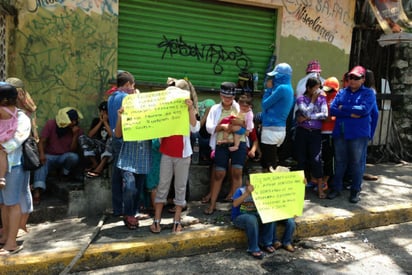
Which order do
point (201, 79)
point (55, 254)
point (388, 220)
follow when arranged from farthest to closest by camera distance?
point (201, 79)
point (388, 220)
point (55, 254)

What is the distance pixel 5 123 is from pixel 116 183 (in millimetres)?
1331

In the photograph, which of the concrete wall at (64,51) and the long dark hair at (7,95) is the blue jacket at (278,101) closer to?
the concrete wall at (64,51)

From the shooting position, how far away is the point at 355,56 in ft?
26.4

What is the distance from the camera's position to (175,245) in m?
3.92

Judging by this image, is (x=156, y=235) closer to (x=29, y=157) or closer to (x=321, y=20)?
(x=29, y=157)

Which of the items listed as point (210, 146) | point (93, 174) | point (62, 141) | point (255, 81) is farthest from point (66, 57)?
point (255, 81)

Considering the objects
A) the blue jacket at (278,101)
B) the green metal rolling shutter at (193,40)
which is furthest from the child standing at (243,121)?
the green metal rolling shutter at (193,40)

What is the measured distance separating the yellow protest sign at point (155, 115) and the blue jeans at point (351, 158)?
2.45 m

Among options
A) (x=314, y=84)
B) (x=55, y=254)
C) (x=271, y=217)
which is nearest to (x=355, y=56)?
(x=314, y=84)

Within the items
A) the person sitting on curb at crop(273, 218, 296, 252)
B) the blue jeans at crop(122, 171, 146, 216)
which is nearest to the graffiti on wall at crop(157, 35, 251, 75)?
the blue jeans at crop(122, 171, 146, 216)

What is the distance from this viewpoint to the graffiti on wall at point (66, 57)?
5.33m

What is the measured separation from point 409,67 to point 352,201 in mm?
4497

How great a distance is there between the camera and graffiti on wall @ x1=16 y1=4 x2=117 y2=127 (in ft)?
17.5

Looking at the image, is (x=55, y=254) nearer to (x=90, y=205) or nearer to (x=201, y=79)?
(x=90, y=205)
